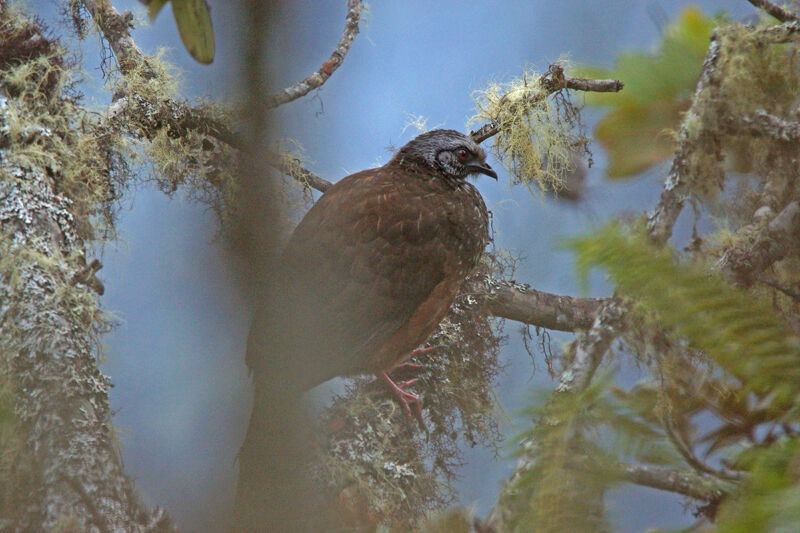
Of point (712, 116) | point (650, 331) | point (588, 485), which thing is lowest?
point (588, 485)

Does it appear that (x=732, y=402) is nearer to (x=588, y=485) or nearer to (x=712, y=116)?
(x=712, y=116)

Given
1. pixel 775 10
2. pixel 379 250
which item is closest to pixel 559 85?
pixel 775 10

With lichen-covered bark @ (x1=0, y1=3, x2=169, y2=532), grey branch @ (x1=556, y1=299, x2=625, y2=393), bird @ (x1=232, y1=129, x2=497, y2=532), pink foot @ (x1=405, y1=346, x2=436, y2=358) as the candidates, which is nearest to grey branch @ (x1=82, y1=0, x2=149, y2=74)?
lichen-covered bark @ (x1=0, y1=3, x2=169, y2=532)

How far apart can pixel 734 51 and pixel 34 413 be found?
107 centimetres

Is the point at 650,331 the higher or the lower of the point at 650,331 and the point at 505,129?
the lower

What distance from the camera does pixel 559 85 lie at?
113cm

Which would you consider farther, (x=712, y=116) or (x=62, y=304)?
(x=712, y=116)

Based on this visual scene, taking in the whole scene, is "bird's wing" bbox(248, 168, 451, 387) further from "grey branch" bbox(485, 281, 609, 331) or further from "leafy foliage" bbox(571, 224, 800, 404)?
"leafy foliage" bbox(571, 224, 800, 404)

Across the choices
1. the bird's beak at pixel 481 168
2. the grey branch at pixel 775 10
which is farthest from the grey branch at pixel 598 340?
the grey branch at pixel 775 10

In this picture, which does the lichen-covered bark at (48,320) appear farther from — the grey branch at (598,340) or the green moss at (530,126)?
the green moss at (530,126)

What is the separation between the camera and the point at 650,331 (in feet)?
2.85

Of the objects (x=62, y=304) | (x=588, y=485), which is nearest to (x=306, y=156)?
(x=588, y=485)

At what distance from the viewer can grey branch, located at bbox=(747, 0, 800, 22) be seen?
1.04 meters

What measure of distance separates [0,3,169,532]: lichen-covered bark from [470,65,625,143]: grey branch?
2.07 feet
